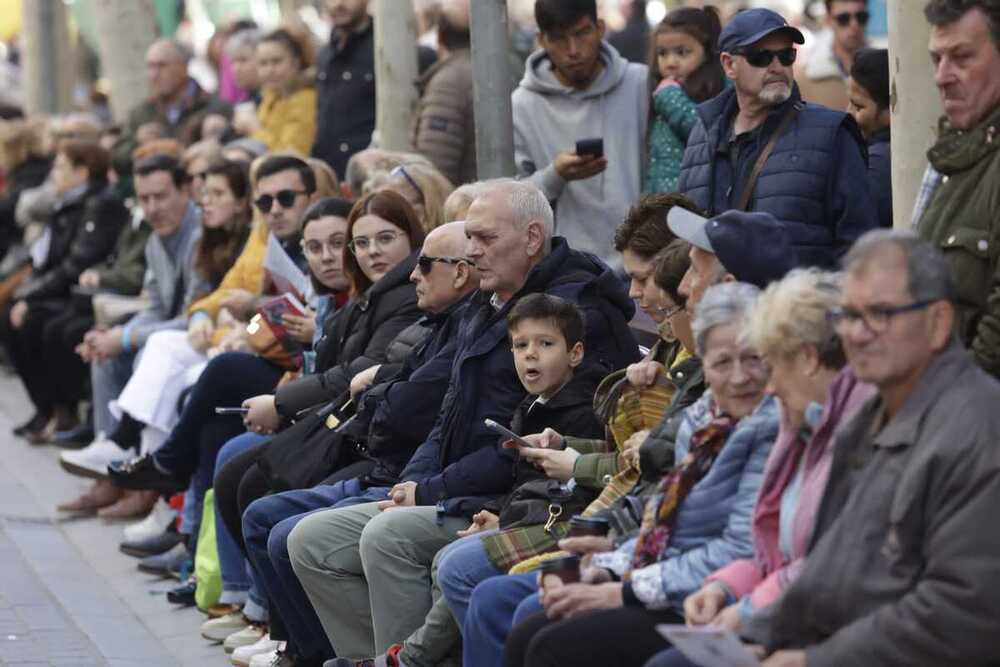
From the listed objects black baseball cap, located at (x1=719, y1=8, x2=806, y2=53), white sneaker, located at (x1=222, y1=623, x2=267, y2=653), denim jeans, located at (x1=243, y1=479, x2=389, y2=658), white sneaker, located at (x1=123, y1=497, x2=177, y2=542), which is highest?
black baseball cap, located at (x1=719, y1=8, x2=806, y2=53)

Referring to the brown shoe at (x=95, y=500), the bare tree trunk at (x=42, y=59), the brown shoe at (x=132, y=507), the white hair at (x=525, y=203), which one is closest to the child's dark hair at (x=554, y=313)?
the white hair at (x=525, y=203)

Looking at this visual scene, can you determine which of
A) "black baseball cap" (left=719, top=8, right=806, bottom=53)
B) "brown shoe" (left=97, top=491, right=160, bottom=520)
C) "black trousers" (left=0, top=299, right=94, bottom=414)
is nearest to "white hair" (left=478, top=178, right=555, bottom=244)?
"black baseball cap" (left=719, top=8, right=806, bottom=53)

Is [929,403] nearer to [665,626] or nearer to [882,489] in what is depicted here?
[882,489]

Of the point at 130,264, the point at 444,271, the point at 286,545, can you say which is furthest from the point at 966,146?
the point at 130,264

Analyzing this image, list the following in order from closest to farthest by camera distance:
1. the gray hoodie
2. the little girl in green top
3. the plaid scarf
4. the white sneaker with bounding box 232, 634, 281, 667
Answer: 1. the plaid scarf
2. the white sneaker with bounding box 232, 634, 281, 667
3. the little girl in green top
4. the gray hoodie

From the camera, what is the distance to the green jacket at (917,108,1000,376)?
4.95m

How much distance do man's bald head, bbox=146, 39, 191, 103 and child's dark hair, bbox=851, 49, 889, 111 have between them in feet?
25.2

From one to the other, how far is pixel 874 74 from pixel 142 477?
4.20 m

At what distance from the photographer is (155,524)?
403 inches

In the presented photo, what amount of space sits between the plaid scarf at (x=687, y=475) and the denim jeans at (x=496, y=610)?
59 cm

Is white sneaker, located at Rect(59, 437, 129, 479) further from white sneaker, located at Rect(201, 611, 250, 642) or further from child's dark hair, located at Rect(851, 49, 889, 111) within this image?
child's dark hair, located at Rect(851, 49, 889, 111)

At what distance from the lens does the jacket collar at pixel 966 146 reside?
5.04m

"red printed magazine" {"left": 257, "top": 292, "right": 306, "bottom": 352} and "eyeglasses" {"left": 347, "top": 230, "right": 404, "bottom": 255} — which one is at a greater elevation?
"eyeglasses" {"left": 347, "top": 230, "right": 404, "bottom": 255}

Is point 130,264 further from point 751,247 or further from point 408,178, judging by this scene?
point 751,247
